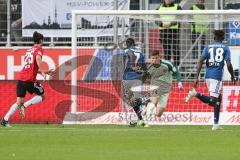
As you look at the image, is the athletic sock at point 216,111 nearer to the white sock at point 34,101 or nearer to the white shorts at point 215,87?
the white shorts at point 215,87

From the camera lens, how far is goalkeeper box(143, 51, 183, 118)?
21.0 m

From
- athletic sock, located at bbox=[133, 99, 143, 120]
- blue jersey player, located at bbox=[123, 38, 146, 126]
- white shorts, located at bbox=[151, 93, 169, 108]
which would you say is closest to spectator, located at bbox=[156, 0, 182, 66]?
blue jersey player, located at bbox=[123, 38, 146, 126]

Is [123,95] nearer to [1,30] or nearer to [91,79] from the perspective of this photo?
[91,79]

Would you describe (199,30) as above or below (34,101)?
above

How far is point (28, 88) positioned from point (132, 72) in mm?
2672

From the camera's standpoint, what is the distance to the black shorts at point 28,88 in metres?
20.4

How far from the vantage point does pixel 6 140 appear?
1573 cm

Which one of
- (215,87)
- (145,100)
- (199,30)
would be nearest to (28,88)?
(145,100)

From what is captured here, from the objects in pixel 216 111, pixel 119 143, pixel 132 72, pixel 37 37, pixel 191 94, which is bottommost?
pixel 119 143

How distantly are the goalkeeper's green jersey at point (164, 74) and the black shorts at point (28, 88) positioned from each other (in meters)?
2.93

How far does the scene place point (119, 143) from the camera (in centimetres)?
1512

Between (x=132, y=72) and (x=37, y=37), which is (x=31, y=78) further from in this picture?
(x=132, y=72)

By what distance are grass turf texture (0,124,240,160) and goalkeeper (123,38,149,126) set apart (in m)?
1.48

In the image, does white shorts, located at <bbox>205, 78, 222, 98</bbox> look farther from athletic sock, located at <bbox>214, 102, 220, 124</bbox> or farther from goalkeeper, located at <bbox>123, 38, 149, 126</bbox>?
goalkeeper, located at <bbox>123, 38, 149, 126</bbox>
